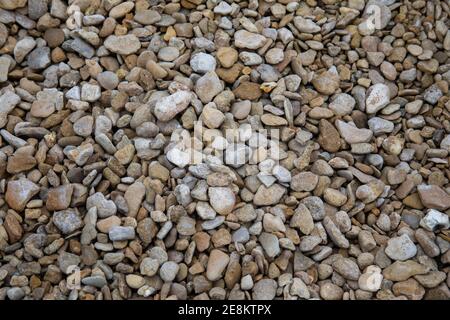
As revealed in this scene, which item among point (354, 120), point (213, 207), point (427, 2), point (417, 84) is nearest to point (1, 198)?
point (213, 207)

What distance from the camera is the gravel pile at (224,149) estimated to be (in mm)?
1329

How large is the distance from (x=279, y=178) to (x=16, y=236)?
707 mm

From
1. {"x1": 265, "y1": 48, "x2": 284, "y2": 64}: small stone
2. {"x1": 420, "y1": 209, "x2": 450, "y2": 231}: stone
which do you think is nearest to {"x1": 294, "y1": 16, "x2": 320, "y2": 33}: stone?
{"x1": 265, "y1": 48, "x2": 284, "y2": 64}: small stone

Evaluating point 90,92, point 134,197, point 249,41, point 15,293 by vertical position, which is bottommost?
point 15,293

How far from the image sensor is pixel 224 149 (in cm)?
145

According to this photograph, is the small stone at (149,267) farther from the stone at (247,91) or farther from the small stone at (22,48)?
the small stone at (22,48)

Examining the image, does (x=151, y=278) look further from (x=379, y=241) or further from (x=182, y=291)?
(x=379, y=241)

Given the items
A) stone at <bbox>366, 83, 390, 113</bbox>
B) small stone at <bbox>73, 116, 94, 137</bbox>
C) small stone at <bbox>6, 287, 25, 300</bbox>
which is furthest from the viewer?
stone at <bbox>366, 83, 390, 113</bbox>

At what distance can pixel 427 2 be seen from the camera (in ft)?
5.90

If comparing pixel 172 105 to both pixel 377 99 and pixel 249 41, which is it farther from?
pixel 377 99

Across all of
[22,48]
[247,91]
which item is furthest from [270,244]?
[22,48]

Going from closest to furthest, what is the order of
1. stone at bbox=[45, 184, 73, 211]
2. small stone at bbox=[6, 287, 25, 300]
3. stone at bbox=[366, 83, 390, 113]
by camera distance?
small stone at bbox=[6, 287, 25, 300] < stone at bbox=[45, 184, 73, 211] < stone at bbox=[366, 83, 390, 113]

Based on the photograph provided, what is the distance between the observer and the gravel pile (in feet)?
4.36

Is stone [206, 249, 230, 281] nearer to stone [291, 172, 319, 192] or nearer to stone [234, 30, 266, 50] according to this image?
stone [291, 172, 319, 192]
